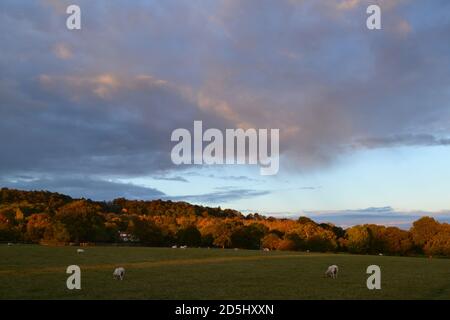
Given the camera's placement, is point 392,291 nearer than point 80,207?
Yes

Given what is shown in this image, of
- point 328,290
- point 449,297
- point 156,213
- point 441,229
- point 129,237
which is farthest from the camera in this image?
point 156,213

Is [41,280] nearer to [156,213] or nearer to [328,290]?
[328,290]

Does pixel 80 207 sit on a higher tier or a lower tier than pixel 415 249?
higher

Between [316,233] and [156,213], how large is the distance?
7152 cm

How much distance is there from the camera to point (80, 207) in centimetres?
11788

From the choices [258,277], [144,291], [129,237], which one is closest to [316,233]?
[129,237]

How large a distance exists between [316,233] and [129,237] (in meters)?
44.2

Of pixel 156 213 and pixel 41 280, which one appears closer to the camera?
pixel 41 280

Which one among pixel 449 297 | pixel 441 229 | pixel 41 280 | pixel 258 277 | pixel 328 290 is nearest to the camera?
pixel 449 297
